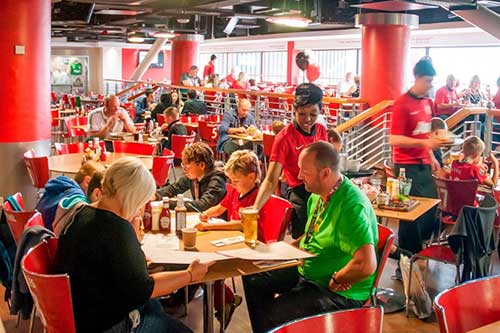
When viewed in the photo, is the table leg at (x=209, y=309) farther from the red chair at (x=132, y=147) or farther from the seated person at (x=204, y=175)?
the red chair at (x=132, y=147)

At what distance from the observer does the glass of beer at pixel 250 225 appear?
310 cm

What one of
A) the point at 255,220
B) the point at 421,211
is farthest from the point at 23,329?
the point at 421,211

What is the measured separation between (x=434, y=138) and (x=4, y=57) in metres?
4.24

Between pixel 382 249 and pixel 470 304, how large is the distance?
969mm

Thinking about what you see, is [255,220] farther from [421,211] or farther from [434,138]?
[434,138]

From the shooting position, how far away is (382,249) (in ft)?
10.3

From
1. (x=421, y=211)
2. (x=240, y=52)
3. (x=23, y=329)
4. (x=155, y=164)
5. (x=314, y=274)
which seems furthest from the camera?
(x=240, y=52)

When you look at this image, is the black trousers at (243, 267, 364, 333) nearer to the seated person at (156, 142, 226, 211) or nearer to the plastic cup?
the plastic cup

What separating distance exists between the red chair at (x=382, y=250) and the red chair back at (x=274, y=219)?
1.69 ft

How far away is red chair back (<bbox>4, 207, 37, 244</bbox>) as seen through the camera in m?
3.44

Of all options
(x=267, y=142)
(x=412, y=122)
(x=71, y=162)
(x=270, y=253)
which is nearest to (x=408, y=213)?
(x=412, y=122)

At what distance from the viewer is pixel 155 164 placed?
5824 mm

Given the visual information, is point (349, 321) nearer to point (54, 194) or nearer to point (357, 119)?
point (54, 194)

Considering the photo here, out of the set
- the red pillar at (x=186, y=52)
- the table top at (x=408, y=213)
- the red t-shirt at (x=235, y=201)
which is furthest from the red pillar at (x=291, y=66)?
the red t-shirt at (x=235, y=201)
